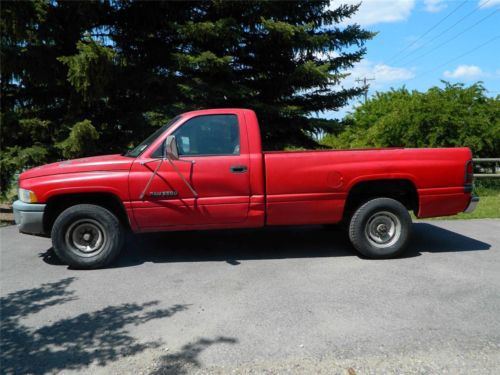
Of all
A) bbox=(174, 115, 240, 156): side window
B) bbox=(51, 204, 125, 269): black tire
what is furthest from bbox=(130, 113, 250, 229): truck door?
bbox=(51, 204, 125, 269): black tire

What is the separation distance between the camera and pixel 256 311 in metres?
3.86

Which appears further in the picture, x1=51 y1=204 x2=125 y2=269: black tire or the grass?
the grass

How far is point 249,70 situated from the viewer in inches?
Result: 396

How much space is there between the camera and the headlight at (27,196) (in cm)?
516

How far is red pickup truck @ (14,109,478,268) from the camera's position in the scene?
17.0 feet

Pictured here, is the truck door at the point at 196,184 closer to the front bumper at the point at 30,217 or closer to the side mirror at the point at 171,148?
the side mirror at the point at 171,148

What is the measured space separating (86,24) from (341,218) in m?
7.13

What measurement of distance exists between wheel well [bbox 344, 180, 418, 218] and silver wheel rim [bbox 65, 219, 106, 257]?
3.21 metres

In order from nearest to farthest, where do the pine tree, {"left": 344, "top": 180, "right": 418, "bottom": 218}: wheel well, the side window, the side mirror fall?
the side mirror
the side window
{"left": 344, "top": 180, "right": 418, "bottom": 218}: wheel well
the pine tree

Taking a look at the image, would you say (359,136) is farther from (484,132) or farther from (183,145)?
(183,145)

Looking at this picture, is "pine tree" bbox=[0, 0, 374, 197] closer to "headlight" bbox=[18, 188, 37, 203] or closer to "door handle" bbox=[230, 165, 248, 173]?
"headlight" bbox=[18, 188, 37, 203]

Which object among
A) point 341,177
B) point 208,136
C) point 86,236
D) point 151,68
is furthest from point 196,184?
point 151,68

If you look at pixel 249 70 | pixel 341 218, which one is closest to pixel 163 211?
pixel 341 218

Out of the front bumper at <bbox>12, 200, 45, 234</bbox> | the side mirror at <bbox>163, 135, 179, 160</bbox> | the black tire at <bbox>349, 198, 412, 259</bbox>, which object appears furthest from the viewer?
the black tire at <bbox>349, 198, 412, 259</bbox>
